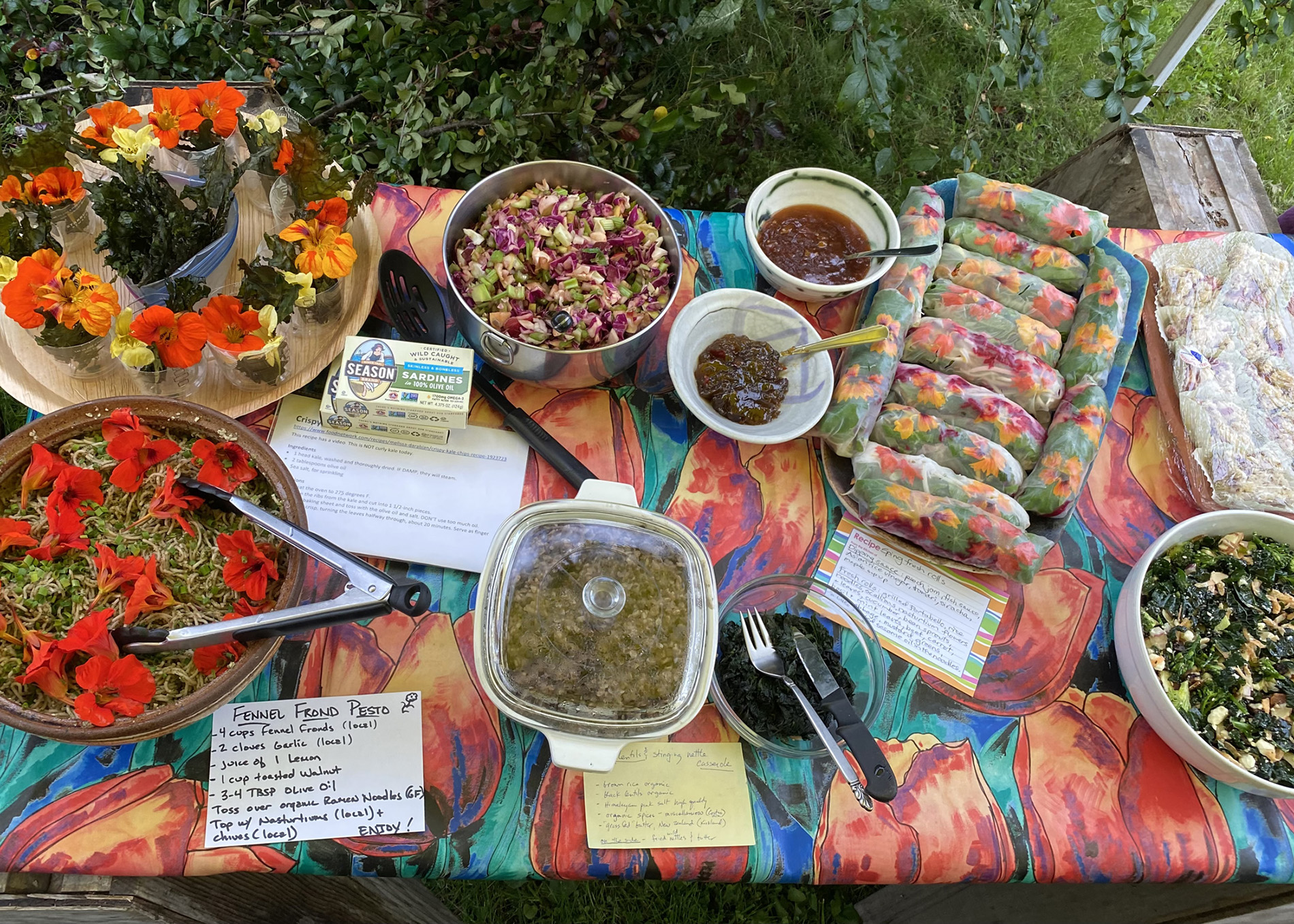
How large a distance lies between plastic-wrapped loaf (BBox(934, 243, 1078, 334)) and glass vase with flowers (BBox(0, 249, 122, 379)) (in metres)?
1.51

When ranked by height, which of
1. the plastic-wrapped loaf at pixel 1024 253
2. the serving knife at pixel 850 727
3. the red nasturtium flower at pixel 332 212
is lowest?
the serving knife at pixel 850 727

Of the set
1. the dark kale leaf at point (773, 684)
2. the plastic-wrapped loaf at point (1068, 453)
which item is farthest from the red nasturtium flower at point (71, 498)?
the plastic-wrapped loaf at point (1068, 453)

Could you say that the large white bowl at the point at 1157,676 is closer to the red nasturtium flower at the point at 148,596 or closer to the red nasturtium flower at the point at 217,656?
the red nasturtium flower at the point at 217,656

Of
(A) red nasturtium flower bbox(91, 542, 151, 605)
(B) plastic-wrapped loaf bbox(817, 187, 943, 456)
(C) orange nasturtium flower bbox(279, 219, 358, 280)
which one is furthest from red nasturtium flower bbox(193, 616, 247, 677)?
(B) plastic-wrapped loaf bbox(817, 187, 943, 456)

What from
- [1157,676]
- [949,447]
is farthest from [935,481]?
[1157,676]

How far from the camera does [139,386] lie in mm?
1240

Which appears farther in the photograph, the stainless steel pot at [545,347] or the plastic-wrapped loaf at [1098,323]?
the plastic-wrapped loaf at [1098,323]

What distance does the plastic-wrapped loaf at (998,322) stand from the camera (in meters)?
1.49

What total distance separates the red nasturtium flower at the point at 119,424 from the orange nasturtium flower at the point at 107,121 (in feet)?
1.62

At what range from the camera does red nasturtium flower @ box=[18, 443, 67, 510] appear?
1.03 m

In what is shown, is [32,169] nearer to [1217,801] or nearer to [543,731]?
[543,731]

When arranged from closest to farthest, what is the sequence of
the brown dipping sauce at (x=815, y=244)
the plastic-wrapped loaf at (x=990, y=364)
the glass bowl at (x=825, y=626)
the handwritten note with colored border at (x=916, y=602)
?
the glass bowl at (x=825, y=626) → the handwritten note with colored border at (x=916, y=602) → the plastic-wrapped loaf at (x=990, y=364) → the brown dipping sauce at (x=815, y=244)

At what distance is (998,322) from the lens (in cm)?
149

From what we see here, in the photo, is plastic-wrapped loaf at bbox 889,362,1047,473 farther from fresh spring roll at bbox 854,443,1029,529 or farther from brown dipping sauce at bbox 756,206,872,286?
brown dipping sauce at bbox 756,206,872,286
